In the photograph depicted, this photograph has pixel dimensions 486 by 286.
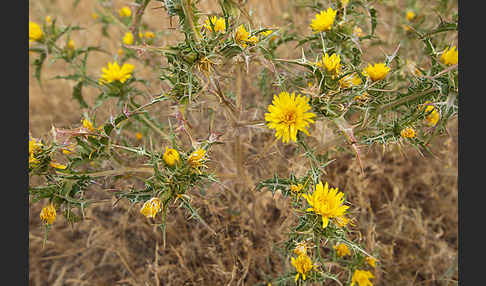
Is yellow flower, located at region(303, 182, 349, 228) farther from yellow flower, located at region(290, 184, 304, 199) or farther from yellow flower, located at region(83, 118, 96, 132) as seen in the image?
yellow flower, located at region(83, 118, 96, 132)

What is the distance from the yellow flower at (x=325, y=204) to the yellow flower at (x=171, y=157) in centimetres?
47

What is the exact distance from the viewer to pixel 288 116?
48.8 inches

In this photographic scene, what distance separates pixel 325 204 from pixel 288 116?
0.34m

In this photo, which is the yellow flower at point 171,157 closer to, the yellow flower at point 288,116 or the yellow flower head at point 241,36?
the yellow flower at point 288,116

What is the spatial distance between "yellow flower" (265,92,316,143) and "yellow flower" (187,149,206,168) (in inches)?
10.4

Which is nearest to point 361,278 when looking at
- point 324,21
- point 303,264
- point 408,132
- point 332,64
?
point 303,264

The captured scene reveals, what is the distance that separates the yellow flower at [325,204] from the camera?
3.94 feet

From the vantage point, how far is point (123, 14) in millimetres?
2602

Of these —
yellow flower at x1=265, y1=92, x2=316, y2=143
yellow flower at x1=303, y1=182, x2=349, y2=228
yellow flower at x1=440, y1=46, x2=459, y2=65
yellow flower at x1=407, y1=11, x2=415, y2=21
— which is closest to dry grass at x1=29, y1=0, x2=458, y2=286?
yellow flower at x1=265, y1=92, x2=316, y2=143

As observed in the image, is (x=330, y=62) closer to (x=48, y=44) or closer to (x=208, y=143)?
(x=208, y=143)

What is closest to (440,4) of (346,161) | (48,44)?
(346,161)

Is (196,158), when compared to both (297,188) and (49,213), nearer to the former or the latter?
(297,188)

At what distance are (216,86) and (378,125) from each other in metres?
0.67

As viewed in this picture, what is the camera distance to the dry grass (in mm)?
1821
